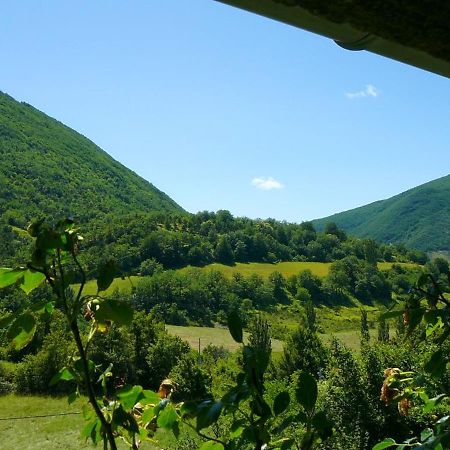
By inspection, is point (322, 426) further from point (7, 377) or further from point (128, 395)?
point (7, 377)

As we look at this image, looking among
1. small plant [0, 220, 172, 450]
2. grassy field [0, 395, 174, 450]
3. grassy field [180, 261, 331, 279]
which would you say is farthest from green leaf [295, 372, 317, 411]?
grassy field [180, 261, 331, 279]

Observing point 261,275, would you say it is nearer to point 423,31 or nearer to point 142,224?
point 142,224

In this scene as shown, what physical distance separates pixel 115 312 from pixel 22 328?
0.43 ft

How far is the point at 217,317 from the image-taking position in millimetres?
69125

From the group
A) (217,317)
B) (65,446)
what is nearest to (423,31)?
(65,446)

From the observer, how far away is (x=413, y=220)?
158250 millimetres

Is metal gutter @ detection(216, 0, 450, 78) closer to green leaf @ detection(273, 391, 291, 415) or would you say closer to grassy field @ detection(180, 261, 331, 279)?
green leaf @ detection(273, 391, 291, 415)

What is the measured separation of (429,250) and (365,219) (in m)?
40.1

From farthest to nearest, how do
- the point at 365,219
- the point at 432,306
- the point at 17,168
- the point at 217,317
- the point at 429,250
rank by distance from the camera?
the point at 365,219 < the point at 429,250 < the point at 17,168 < the point at 217,317 < the point at 432,306

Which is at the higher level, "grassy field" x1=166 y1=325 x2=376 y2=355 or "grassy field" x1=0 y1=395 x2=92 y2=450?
"grassy field" x1=166 y1=325 x2=376 y2=355

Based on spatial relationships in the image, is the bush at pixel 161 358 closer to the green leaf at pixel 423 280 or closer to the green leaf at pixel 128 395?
the green leaf at pixel 423 280

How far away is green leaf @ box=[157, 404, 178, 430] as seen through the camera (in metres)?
0.73

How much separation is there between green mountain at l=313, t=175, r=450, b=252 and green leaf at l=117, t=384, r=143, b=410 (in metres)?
154

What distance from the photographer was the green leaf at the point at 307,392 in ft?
1.95
